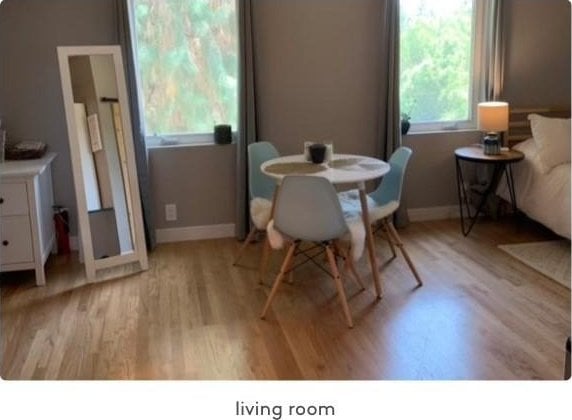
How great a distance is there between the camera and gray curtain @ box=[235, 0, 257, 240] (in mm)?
3914

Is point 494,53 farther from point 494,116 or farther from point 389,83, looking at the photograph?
point 389,83

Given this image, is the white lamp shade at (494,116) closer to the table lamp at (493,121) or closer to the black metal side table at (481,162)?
the table lamp at (493,121)

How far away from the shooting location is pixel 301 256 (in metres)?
3.82

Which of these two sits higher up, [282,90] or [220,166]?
[282,90]

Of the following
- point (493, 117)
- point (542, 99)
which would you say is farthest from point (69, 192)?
point (542, 99)

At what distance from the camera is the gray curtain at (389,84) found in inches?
161

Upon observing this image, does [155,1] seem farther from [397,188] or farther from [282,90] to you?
[397,188]

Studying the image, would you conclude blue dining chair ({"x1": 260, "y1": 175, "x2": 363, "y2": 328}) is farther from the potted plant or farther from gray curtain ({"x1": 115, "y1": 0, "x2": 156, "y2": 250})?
the potted plant

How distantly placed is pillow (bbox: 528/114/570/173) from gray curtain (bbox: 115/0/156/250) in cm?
262

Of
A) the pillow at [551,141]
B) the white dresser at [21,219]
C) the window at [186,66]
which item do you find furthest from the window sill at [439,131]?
the white dresser at [21,219]

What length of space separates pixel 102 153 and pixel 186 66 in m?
0.88

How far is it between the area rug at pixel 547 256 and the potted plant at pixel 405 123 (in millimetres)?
1086

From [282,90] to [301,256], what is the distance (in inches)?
46.5

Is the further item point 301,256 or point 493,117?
point 493,117
